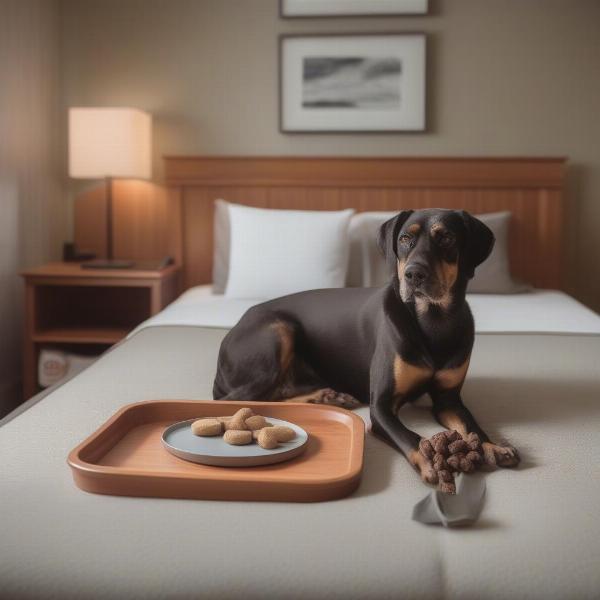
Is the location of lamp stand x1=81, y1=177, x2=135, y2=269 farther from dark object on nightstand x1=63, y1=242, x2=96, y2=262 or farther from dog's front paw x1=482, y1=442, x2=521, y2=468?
dog's front paw x1=482, y1=442, x2=521, y2=468

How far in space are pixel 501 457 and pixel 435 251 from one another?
42 cm

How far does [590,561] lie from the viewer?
0.97 metres

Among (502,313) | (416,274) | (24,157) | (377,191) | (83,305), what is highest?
(24,157)

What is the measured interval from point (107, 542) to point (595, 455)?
0.89 meters

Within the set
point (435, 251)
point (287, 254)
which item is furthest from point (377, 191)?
point (435, 251)

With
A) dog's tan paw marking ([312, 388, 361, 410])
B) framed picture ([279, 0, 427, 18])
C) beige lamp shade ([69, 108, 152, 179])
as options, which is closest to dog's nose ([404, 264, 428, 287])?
dog's tan paw marking ([312, 388, 361, 410])

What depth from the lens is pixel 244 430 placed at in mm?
1339

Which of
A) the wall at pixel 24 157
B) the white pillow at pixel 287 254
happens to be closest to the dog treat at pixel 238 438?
the white pillow at pixel 287 254

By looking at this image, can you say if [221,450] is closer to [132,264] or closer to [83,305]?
[132,264]

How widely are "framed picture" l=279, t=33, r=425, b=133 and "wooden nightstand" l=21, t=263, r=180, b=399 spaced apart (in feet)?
3.41

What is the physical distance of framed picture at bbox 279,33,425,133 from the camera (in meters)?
3.59

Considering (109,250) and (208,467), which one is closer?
(208,467)

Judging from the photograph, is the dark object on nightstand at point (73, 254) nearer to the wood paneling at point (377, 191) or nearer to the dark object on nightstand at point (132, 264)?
the dark object on nightstand at point (132, 264)

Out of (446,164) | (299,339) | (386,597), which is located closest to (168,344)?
(299,339)
